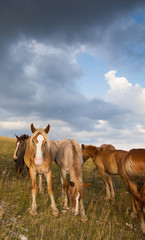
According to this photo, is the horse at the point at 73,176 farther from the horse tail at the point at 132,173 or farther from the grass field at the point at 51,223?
the horse tail at the point at 132,173

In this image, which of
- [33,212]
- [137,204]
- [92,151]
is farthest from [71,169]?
[92,151]

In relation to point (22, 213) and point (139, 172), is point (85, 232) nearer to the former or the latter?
point (22, 213)

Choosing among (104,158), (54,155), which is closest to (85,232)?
(54,155)

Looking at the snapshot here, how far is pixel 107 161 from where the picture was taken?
11.3 meters

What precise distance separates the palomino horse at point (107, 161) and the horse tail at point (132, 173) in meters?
1.95

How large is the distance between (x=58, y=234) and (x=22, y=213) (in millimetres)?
1757

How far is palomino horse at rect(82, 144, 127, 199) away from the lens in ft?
35.4

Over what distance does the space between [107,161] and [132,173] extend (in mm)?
3154

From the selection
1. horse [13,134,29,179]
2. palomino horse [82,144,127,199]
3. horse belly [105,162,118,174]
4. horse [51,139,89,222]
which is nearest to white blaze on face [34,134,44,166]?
horse [51,139,89,222]

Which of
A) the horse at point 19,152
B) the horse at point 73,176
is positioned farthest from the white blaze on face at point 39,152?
the horse at point 19,152

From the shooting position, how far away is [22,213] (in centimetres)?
707

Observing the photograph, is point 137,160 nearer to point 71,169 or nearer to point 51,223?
point 71,169

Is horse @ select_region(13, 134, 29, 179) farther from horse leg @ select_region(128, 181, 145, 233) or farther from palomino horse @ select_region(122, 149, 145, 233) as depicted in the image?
horse leg @ select_region(128, 181, 145, 233)

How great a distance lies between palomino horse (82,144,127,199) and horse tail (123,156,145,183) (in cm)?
195
